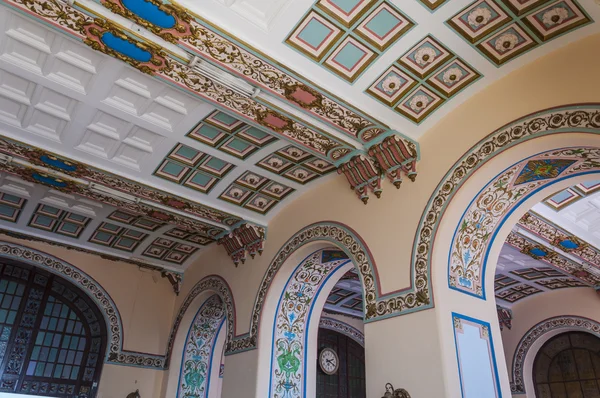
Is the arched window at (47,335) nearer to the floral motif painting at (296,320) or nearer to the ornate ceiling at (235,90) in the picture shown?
the ornate ceiling at (235,90)

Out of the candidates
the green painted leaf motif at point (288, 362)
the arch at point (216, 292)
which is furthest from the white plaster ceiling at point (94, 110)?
the green painted leaf motif at point (288, 362)

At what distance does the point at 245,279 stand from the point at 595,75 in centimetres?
583

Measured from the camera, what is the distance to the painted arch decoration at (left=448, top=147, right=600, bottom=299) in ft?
16.8

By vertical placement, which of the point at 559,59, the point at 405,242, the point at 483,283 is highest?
the point at 559,59

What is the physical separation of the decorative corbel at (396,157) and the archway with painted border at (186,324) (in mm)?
4080

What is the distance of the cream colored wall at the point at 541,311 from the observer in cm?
982

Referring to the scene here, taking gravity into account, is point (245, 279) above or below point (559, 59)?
below

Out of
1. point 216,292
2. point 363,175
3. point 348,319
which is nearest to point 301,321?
point 216,292

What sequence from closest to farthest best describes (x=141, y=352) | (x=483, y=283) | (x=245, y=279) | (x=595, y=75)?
(x=595, y=75) < (x=483, y=283) < (x=245, y=279) < (x=141, y=352)

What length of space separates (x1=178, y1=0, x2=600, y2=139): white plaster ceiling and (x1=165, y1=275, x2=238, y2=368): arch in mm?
4488

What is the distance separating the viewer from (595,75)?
14.2 ft

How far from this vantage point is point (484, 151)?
512 centimetres

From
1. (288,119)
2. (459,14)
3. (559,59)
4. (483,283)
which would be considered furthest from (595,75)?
(288,119)

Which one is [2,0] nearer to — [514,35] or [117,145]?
[117,145]
